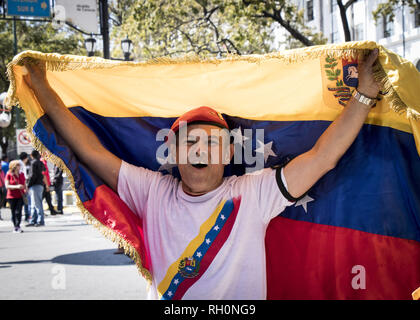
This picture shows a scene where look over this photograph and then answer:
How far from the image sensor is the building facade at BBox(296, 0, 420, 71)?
79.0 feet

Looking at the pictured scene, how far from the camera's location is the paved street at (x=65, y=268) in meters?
5.91

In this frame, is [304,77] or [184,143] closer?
[184,143]

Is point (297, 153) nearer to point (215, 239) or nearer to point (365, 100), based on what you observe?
point (365, 100)

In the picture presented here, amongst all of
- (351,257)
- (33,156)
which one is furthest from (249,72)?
(33,156)

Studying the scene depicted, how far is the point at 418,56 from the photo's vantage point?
23.9 metres

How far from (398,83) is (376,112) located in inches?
13.3

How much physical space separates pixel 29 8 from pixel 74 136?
41.3 feet

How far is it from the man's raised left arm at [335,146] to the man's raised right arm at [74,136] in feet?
3.35

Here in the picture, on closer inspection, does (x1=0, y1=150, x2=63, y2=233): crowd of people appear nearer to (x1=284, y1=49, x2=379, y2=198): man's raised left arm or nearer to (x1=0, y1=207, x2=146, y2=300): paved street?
(x1=0, y1=207, x2=146, y2=300): paved street

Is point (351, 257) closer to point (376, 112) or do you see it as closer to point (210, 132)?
point (376, 112)

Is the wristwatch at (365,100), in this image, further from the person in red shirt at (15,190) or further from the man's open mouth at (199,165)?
the person in red shirt at (15,190)

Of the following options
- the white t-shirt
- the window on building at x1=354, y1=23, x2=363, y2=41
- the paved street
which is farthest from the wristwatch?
the window on building at x1=354, y1=23, x2=363, y2=41

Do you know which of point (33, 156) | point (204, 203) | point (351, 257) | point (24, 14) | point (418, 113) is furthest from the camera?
point (24, 14)
